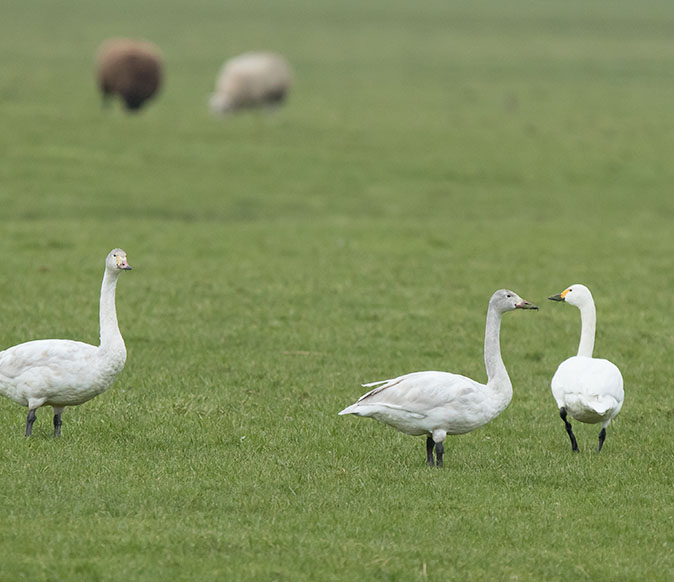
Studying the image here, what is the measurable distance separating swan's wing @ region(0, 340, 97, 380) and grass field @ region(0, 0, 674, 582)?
636 millimetres

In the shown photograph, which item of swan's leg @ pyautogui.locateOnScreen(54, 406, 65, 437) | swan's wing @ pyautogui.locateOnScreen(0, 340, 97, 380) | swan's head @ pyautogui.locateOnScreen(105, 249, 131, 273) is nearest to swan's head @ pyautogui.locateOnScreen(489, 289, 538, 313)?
swan's head @ pyautogui.locateOnScreen(105, 249, 131, 273)

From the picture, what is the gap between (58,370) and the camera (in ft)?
32.4

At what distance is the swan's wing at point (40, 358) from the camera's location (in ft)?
32.7

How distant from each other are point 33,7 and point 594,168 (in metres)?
70.8

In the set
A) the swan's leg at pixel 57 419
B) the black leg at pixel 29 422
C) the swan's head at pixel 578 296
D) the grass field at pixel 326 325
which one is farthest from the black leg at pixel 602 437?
the black leg at pixel 29 422

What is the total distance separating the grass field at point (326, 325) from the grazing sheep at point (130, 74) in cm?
76

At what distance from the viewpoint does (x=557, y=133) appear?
3909cm

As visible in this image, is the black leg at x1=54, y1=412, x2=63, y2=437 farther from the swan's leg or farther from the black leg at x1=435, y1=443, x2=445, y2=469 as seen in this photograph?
the black leg at x1=435, y1=443, x2=445, y2=469

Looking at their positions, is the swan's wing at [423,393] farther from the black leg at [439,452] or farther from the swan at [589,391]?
the swan at [589,391]

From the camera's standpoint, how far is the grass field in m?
8.29

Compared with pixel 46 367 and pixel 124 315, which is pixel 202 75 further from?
pixel 46 367

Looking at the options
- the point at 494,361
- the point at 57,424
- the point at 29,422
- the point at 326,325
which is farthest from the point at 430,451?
the point at 326,325

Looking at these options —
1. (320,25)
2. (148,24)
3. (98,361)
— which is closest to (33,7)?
(148,24)

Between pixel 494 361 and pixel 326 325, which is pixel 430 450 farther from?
Answer: pixel 326 325
